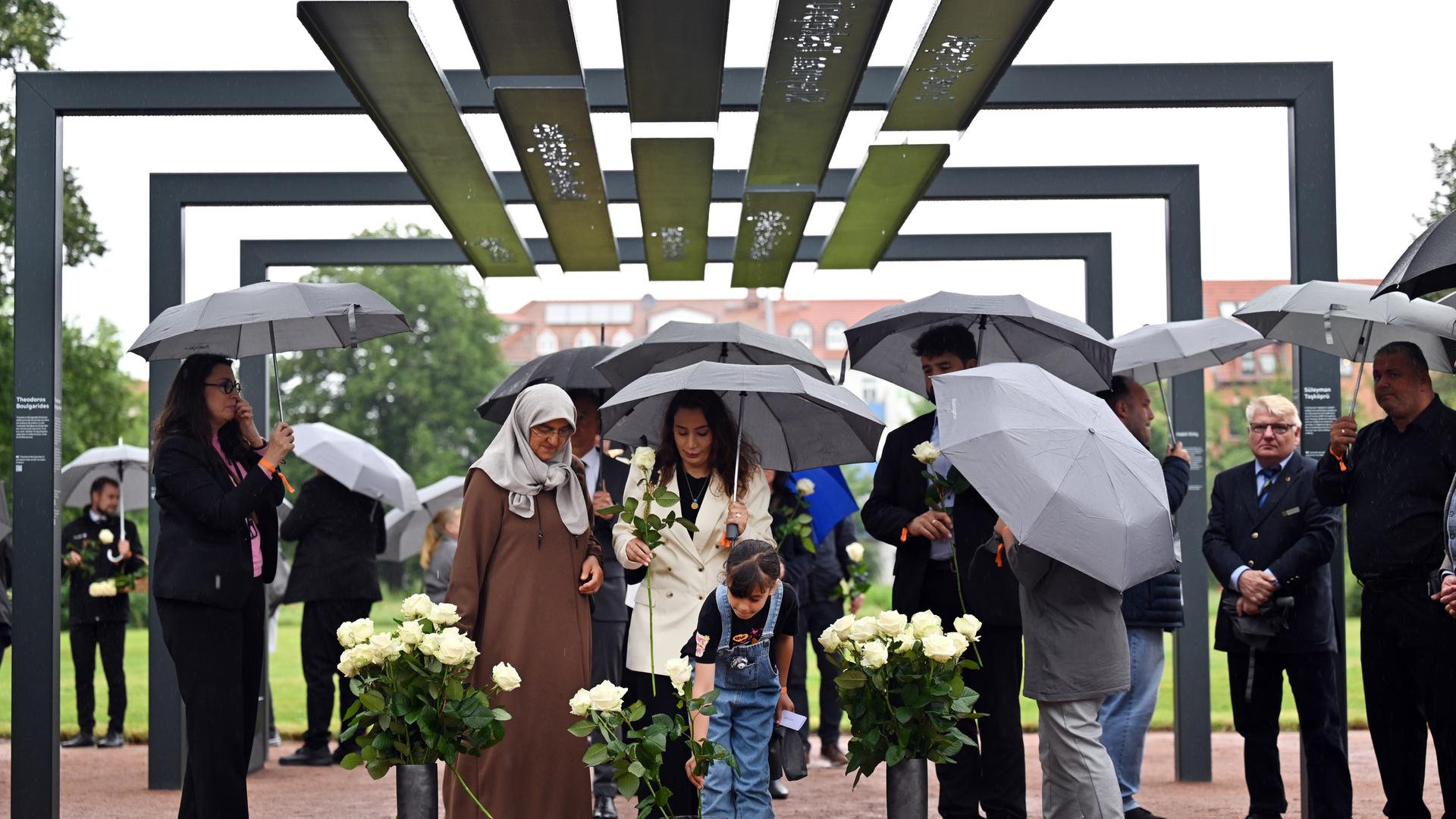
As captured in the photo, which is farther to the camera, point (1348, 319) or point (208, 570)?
point (1348, 319)

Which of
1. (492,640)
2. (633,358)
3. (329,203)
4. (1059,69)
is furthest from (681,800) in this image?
(329,203)

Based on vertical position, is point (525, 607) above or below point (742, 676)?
above

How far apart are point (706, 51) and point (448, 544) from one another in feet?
21.9

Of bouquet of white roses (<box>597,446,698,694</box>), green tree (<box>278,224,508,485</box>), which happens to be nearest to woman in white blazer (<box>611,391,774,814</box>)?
bouquet of white roses (<box>597,446,698,694</box>)

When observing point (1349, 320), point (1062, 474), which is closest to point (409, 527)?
point (1349, 320)

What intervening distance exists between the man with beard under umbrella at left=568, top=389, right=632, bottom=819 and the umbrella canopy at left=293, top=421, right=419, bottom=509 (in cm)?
261

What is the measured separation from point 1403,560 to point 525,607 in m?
3.67

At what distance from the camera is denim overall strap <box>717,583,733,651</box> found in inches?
236

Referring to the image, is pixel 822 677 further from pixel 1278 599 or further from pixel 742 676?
pixel 742 676

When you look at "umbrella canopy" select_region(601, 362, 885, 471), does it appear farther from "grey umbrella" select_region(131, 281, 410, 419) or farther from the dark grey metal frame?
the dark grey metal frame

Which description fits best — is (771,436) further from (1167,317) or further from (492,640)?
(1167,317)

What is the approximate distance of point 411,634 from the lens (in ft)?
17.7

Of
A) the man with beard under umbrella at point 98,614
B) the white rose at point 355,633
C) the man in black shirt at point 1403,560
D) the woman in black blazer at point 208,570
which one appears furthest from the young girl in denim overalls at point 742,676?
the man with beard under umbrella at point 98,614

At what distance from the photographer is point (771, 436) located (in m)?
7.26
